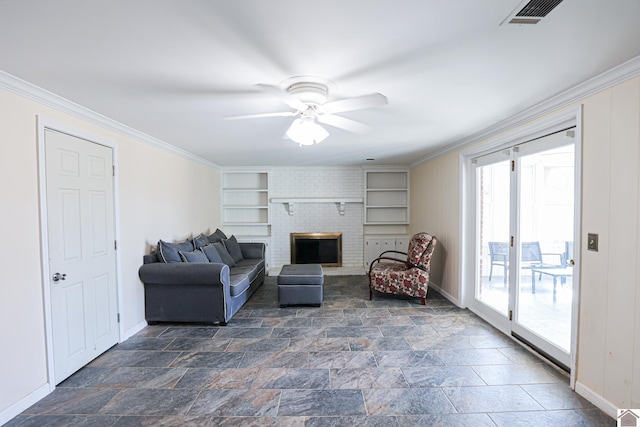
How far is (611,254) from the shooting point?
2000 mm

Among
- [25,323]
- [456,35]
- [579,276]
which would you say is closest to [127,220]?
[25,323]

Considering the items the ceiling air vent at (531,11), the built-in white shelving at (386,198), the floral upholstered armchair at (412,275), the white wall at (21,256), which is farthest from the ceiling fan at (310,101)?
the built-in white shelving at (386,198)

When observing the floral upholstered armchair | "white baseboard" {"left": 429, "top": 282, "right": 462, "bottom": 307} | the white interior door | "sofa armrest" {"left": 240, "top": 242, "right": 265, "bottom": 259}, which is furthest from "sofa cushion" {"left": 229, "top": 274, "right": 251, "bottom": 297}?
"white baseboard" {"left": 429, "top": 282, "right": 462, "bottom": 307}

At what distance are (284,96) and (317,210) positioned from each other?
4546 mm

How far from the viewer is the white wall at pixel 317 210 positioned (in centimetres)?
662

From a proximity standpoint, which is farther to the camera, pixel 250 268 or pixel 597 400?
pixel 250 268

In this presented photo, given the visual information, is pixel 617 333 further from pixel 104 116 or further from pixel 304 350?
pixel 104 116

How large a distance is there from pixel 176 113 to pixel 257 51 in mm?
1483

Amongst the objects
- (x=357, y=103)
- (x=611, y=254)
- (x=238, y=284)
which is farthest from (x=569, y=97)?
(x=238, y=284)

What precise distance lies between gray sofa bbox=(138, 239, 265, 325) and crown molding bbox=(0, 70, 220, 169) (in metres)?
1.47

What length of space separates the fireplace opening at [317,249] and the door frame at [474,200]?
3.00 m

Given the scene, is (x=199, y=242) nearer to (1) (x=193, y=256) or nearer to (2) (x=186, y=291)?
(1) (x=193, y=256)

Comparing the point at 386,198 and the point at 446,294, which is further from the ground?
the point at 386,198

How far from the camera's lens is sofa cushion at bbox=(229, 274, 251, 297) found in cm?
372
